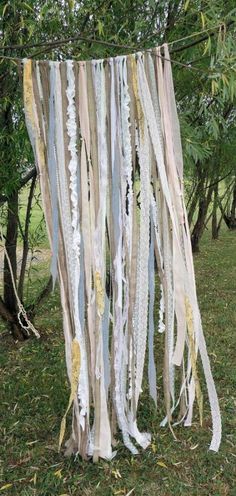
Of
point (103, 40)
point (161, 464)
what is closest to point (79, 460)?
point (161, 464)

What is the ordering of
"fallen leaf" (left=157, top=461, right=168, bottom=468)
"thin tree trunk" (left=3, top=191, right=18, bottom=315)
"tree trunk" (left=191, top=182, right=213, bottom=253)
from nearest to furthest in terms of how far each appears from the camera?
"fallen leaf" (left=157, top=461, right=168, bottom=468)
"thin tree trunk" (left=3, top=191, right=18, bottom=315)
"tree trunk" (left=191, top=182, right=213, bottom=253)

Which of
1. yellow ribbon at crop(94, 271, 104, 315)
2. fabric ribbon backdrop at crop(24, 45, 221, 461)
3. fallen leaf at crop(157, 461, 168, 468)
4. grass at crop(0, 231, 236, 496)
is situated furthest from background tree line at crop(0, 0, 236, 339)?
fallen leaf at crop(157, 461, 168, 468)

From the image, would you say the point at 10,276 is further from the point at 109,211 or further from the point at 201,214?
the point at 201,214

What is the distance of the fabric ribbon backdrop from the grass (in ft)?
0.41

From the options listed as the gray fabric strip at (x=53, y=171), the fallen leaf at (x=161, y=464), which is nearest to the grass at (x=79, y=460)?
→ the fallen leaf at (x=161, y=464)

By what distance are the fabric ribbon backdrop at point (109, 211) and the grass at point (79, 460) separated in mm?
126

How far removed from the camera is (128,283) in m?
1.92

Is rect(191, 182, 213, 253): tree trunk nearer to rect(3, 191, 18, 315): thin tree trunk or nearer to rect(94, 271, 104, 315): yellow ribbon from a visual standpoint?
rect(3, 191, 18, 315): thin tree trunk

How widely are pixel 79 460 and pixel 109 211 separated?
40.7 inches

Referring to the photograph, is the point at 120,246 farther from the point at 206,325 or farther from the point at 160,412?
the point at 206,325

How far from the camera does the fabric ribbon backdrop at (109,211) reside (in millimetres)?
1697

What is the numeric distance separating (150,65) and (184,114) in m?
1.29

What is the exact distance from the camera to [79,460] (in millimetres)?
2070

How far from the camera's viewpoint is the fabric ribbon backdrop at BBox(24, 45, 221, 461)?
170cm
